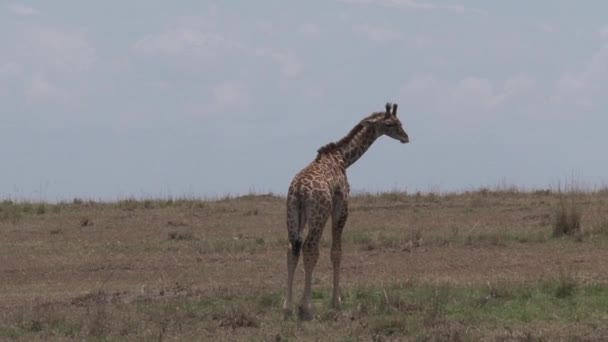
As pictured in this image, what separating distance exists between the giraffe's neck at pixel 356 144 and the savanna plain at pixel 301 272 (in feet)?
5.15

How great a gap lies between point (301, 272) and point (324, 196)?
158 inches

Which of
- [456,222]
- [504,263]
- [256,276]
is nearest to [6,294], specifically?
[256,276]

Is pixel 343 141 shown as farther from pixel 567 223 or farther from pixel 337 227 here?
pixel 567 223

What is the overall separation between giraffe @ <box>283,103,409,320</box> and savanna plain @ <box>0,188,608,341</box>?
0.46m

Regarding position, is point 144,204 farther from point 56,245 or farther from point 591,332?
point 591,332

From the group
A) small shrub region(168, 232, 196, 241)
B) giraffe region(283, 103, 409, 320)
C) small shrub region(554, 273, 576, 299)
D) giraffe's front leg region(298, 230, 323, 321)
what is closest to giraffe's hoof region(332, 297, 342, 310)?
giraffe region(283, 103, 409, 320)

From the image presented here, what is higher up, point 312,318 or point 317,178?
point 317,178

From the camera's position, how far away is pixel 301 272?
1588 centimetres

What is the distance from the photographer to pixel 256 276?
1575 centimetres

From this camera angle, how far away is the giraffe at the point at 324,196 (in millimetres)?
11953

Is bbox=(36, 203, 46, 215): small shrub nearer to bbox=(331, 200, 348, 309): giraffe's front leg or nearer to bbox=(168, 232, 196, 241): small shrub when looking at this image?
bbox=(168, 232, 196, 241): small shrub

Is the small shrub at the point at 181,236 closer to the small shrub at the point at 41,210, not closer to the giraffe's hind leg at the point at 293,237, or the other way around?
the small shrub at the point at 41,210

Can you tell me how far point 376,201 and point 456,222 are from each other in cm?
521

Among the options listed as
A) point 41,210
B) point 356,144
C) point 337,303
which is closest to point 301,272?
point 356,144
